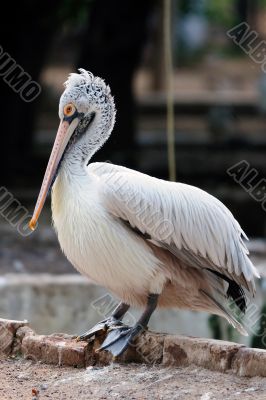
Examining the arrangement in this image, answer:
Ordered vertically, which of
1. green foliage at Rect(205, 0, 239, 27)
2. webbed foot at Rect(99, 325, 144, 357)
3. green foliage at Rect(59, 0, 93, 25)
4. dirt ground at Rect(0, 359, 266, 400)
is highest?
green foliage at Rect(205, 0, 239, 27)

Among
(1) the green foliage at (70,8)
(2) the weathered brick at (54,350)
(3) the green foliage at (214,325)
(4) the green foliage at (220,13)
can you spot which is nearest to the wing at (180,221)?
(2) the weathered brick at (54,350)

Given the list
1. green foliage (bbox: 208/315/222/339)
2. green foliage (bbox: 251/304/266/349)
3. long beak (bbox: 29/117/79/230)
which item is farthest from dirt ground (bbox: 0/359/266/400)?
green foliage (bbox: 208/315/222/339)

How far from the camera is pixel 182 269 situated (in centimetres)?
583

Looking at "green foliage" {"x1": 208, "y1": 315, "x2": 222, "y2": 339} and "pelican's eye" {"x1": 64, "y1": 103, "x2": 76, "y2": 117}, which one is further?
"green foliage" {"x1": 208, "y1": 315, "x2": 222, "y2": 339}

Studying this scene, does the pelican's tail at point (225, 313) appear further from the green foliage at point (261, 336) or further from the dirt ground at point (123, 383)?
the green foliage at point (261, 336)

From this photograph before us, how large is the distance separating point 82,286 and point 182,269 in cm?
255

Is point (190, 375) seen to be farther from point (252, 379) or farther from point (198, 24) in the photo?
point (198, 24)

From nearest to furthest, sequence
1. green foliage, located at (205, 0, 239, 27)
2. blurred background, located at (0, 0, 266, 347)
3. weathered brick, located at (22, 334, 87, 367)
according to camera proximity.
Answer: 1. weathered brick, located at (22, 334, 87, 367)
2. blurred background, located at (0, 0, 266, 347)
3. green foliage, located at (205, 0, 239, 27)

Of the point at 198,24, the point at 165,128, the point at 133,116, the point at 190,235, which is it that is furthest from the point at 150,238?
the point at 198,24

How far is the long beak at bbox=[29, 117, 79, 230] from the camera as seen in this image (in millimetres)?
5781

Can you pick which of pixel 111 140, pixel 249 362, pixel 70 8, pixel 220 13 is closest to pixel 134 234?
pixel 249 362

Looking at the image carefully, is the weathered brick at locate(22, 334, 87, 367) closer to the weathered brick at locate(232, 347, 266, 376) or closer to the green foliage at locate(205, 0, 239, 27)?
the weathered brick at locate(232, 347, 266, 376)

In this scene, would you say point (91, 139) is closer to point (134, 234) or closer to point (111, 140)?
point (134, 234)

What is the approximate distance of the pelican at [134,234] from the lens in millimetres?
5594
